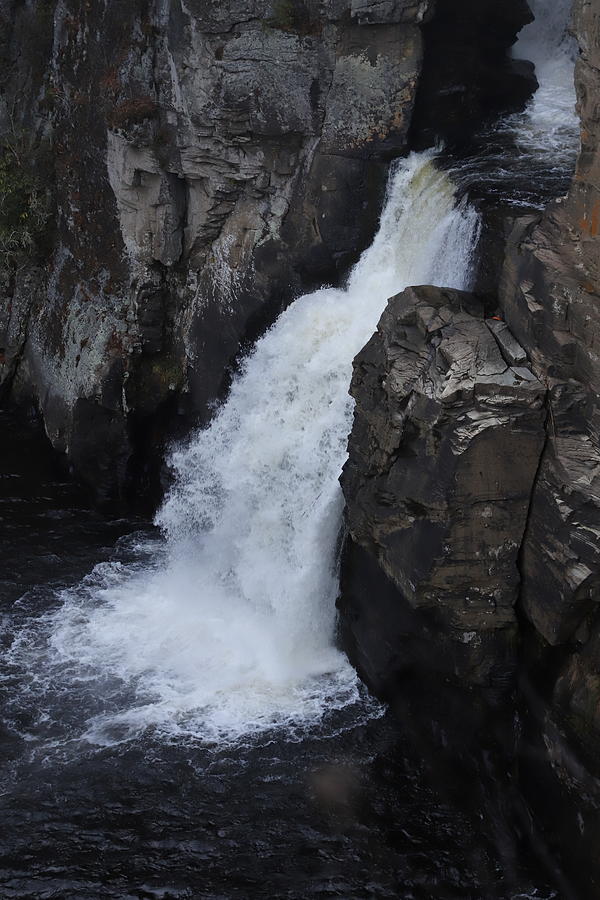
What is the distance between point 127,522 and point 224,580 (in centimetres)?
440

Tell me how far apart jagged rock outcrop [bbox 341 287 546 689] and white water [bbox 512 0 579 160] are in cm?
546

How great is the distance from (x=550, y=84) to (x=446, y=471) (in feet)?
41.0

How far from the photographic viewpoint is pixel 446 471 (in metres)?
16.5

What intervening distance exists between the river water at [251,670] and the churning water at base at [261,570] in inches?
1.7

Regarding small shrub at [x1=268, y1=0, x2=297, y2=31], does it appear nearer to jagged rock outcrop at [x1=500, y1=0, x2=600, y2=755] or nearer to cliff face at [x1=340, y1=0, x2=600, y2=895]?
cliff face at [x1=340, y1=0, x2=600, y2=895]

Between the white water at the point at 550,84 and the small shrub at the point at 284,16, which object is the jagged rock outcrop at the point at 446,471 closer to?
the white water at the point at 550,84

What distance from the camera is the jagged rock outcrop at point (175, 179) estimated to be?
22.0m

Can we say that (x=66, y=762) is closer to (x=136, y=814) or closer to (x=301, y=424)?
(x=136, y=814)

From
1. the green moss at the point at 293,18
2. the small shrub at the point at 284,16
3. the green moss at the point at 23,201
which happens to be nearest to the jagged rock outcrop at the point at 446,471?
the green moss at the point at 293,18

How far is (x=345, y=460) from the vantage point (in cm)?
2062

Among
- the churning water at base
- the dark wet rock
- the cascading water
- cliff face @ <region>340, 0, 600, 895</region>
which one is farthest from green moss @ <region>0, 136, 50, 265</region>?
cliff face @ <region>340, 0, 600, 895</region>

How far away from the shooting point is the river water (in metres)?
16.4

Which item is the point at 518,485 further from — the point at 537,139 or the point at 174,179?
the point at 174,179

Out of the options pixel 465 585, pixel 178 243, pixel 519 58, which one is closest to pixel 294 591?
pixel 465 585
